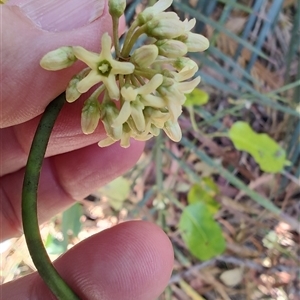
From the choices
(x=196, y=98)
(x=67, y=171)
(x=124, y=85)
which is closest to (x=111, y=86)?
(x=124, y=85)

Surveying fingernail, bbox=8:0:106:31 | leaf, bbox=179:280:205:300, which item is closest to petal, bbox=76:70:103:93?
fingernail, bbox=8:0:106:31

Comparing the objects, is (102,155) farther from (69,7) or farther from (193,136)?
(193,136)

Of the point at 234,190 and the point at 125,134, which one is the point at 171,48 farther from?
the point at 234,190

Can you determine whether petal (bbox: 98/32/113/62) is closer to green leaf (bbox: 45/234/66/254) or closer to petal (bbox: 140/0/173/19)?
petal (bbox: 140/0/173/19)

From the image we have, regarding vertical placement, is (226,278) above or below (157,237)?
below

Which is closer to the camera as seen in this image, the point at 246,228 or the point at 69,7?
the point at 69,7

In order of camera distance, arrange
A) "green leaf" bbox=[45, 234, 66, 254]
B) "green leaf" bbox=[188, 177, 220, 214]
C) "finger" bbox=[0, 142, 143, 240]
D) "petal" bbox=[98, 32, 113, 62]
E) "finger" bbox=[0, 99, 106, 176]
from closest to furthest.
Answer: "petal" bbox=[98, 32, 113, 62] → "finger" bbox=[0, 99, 106, 176] → "finger" bbox=[0, 142, 143, 240] → "green leaf" bbox=[45, 234, 66, 254] → "green leaf" bbox=[188, 177, 220, 214]

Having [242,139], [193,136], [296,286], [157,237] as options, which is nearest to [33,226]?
[157,237]
